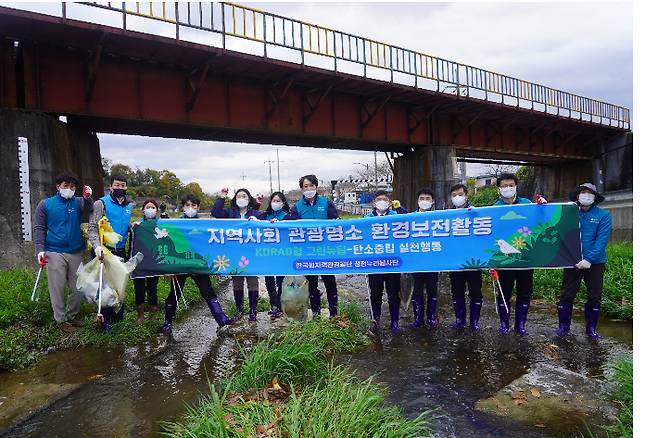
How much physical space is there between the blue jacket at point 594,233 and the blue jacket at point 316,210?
121 inches

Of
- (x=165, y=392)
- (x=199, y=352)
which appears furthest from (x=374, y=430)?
(x=199, y=352)

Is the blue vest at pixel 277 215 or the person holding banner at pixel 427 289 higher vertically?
the blue vest at pixel 277 215

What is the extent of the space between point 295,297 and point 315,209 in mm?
1233

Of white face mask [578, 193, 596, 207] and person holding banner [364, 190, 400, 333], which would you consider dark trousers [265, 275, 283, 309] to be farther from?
white face mask [578, 193, 596, 207]

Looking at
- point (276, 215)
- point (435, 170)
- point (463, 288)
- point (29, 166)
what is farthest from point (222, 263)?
point (435, 170)

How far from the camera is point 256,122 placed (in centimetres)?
1397

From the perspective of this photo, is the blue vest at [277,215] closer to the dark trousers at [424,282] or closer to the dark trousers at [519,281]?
the dark trousers at [424,282]

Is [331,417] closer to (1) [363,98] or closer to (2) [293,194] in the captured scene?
(1) [363,98]

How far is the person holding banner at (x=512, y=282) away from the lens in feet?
18.2

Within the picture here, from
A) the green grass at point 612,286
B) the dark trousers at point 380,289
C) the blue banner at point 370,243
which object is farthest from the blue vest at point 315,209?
the green grass at point 612,286

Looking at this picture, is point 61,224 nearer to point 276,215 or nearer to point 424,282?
point 276,215

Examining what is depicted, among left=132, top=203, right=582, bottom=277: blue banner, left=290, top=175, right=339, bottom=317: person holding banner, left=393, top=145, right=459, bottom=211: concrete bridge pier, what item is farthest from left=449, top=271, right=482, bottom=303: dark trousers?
left=393, top=145, right=459, bottom=211: concrete bridge pier

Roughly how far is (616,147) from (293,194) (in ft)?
247

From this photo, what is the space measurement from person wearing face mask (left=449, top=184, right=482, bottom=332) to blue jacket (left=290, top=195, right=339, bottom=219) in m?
1.69
